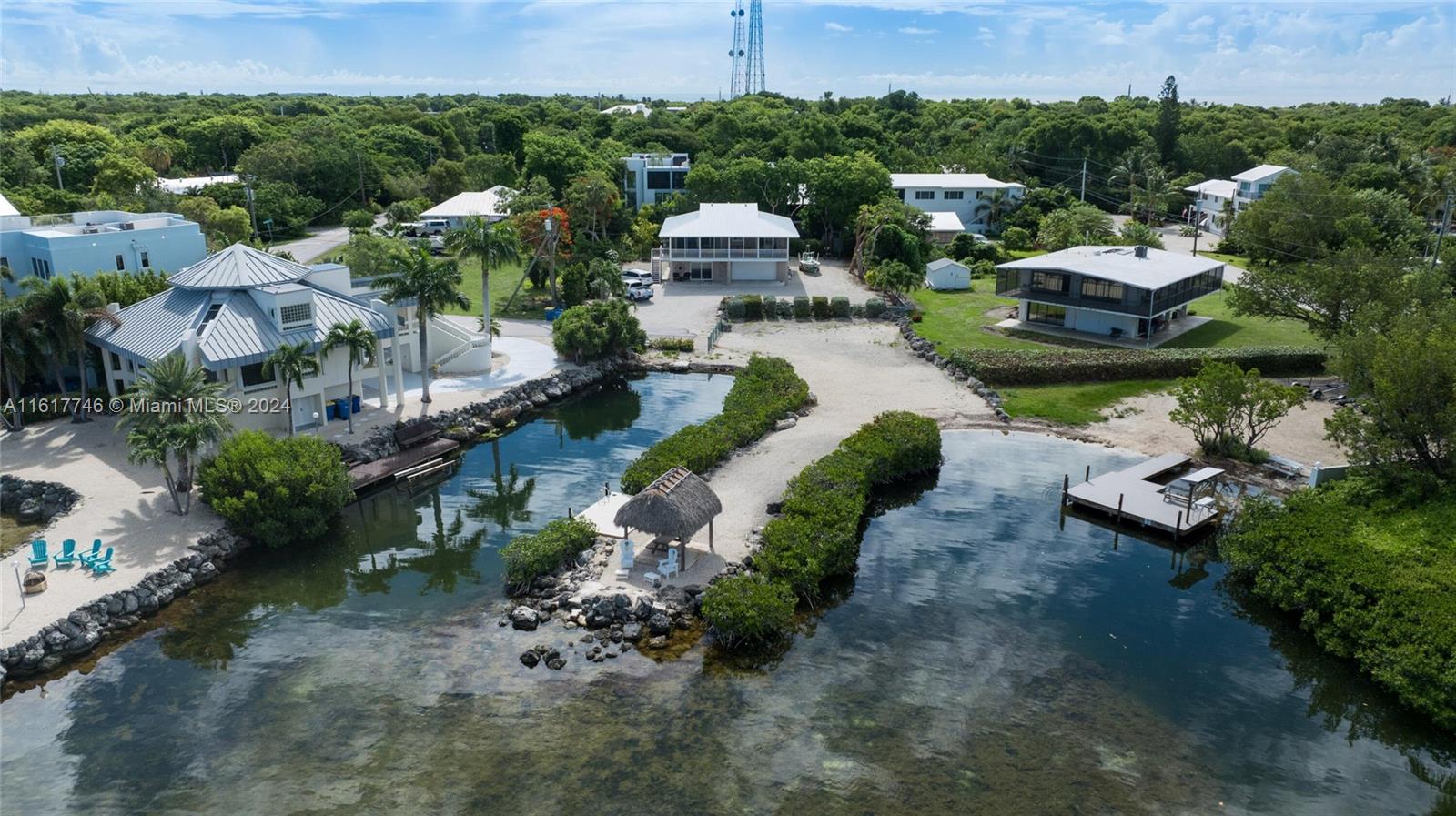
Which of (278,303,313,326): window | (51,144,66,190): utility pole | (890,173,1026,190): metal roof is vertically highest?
(51,144,66,190): utility pole

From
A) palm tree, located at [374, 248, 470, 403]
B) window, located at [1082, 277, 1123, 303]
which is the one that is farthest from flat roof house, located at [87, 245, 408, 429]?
window, located at [1082, 277, 1123, 303]

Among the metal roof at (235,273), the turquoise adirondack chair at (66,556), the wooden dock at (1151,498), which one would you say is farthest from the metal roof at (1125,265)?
the turquoise adirondack chair at (66,556)

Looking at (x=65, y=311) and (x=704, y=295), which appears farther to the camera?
(x=704, y=295)

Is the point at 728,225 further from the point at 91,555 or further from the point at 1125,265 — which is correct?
the point at 91,555

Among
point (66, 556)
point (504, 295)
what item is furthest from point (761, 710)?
point (504, 295)

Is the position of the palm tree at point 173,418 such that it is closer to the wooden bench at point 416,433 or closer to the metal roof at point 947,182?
the wooden bench at point 416,433

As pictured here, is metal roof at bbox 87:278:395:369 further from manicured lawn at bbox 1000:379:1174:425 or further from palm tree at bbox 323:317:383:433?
manicured lawn at bbox 1000:379:1174:425
